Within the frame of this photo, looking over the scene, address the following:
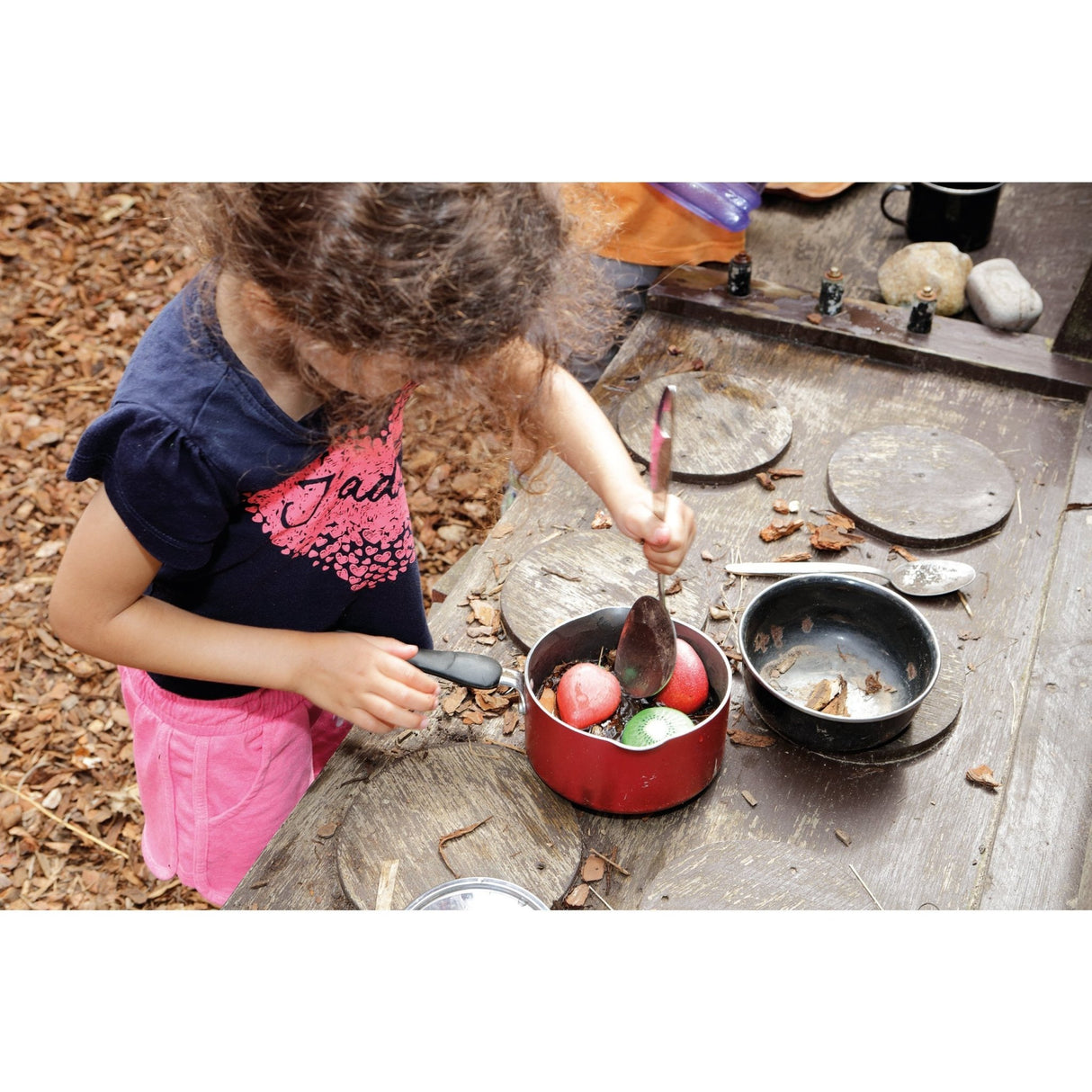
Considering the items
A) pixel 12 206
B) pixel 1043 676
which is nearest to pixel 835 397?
pixel 1043 676

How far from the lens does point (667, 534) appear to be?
1254 mm

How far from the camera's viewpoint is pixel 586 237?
116 centimetres

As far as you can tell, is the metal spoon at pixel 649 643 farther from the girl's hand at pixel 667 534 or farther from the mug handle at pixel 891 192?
the mug handle at pixel 891 192

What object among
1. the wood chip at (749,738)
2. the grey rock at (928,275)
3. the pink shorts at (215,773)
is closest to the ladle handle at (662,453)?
the wood chip at (749,738)

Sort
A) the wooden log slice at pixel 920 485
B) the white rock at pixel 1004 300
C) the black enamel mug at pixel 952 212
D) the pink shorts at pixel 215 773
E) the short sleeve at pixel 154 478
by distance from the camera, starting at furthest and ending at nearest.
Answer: the black enamel mug at pixel 952 212, the white rock at pixel 1004 300, the wooden log slice at pixel 920 485, the pink shorts at pixel 215 773, the short sleeve at pixel 154 478

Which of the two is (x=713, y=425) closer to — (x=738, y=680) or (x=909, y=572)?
(x=909, y=572)

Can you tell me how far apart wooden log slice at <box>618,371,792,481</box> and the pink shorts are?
68 centimetres

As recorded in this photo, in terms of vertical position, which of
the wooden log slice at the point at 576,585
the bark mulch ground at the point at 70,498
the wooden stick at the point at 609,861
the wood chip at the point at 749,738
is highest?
the wooden log slice at the point at 576,585

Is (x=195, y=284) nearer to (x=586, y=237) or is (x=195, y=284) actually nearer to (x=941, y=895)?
(x=586, y=237)

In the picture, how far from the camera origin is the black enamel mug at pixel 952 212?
224cm

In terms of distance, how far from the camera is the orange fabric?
2.08 metres

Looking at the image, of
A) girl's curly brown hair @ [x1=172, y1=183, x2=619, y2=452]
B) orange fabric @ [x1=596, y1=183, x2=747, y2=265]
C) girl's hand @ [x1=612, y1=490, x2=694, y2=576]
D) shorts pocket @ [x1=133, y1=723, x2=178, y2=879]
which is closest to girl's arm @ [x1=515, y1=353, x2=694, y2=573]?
girl's hand @ [x1=612, y1=490, x2=694, y2=576]

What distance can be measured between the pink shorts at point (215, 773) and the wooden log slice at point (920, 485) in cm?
88

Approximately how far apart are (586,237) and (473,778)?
0.64 meters
